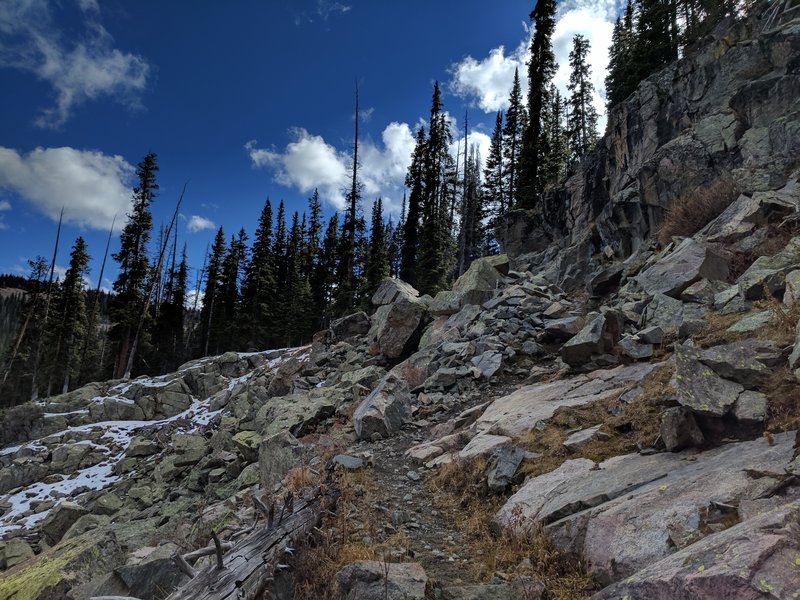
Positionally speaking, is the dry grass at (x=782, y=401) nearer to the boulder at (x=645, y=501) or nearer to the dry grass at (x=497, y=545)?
the boulder at (x=645, y=501)

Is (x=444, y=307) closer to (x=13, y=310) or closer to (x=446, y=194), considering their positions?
(x=13, y=310)

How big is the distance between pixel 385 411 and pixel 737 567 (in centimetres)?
975

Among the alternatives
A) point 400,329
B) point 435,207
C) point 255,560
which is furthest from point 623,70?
point 255,560

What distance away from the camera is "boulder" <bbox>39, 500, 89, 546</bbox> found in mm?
15406

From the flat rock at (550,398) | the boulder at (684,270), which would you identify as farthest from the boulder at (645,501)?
the boulder at (684,270)

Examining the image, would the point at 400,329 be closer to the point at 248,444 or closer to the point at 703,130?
the point at 248,444

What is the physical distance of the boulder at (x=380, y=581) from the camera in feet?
14.4

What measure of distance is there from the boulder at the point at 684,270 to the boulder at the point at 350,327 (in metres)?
16.7

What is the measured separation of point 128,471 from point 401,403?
1642 centimetres

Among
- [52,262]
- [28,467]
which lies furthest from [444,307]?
[52,262]

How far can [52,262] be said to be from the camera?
36375 millimetres

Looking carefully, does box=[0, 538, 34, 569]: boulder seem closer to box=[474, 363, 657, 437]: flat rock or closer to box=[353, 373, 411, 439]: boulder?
box=[353, 373, 411, 439]: boulder

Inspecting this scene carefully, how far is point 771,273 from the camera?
28.5 ft

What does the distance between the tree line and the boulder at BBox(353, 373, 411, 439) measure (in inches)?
990
